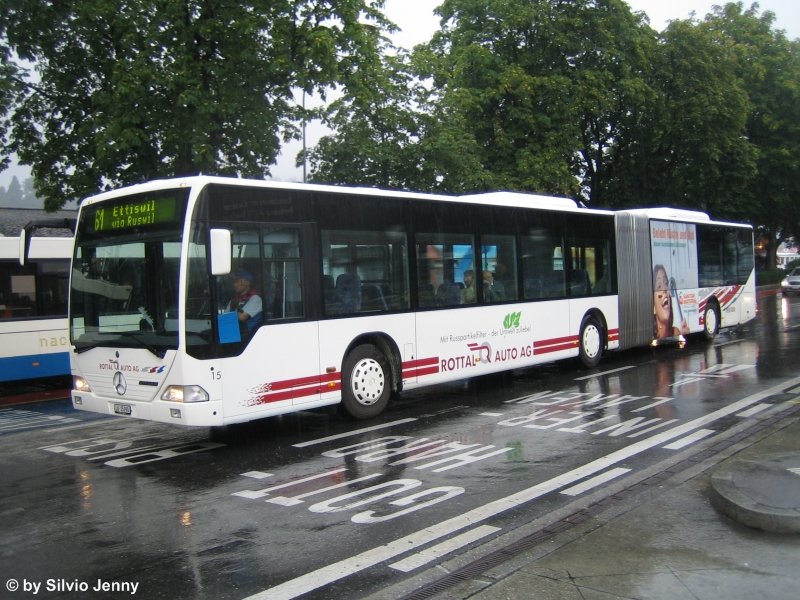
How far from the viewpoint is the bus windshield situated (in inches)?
326

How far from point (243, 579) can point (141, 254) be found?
4830mm

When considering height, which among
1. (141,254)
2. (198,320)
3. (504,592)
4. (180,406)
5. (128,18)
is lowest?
(504,592)

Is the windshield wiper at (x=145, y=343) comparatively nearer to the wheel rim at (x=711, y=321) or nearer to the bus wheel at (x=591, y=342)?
the bus wheel at (x=591, y=342)

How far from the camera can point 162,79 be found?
15.0m

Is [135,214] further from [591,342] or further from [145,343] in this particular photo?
[591,342]

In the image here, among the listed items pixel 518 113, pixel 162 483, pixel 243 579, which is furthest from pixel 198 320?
pixel 518 113

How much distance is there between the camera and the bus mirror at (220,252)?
7859 millimetres

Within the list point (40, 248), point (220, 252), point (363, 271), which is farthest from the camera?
point (40, 248)

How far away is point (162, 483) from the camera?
7.37 meters

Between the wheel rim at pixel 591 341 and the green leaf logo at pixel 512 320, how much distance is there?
2.50 meters

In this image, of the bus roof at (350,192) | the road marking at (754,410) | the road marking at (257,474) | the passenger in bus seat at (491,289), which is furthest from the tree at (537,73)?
the road marking at (257,474)

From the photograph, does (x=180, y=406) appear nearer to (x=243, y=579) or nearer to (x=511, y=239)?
(x=243, y=579)

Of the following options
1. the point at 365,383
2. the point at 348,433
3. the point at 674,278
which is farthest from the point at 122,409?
the point at 674,278

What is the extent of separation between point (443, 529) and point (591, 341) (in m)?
10.2
